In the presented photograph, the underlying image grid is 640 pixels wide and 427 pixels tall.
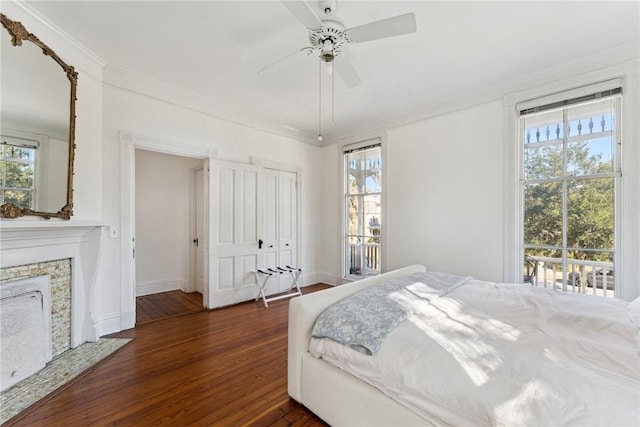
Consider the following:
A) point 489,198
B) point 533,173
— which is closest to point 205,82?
point 489,198

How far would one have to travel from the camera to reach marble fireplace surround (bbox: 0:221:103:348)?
2008 millimetres

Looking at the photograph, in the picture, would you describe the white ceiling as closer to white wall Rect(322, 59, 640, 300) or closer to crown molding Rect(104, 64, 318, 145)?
crown molding Rect(104, 64, 318, 145)

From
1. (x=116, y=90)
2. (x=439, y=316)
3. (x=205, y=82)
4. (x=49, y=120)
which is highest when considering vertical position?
(x=205, y=82)

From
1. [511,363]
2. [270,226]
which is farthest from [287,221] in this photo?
[511,363]

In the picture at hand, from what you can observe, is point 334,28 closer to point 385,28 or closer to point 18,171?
point 385,28

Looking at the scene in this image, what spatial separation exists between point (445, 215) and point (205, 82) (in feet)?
11.4

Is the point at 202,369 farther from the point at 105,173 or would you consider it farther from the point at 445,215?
the point at 445,215

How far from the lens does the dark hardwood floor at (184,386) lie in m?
1.70

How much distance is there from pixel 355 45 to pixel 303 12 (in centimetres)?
94

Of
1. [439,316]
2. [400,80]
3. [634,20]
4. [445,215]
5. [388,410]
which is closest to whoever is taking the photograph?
[388,410]

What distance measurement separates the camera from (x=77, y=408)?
5.84 ft

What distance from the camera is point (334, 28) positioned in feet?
6.39

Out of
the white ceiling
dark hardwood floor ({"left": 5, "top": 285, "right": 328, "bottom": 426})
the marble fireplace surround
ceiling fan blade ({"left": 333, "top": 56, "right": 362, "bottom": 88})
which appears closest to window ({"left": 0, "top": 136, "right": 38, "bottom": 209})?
the marble fireplace surround

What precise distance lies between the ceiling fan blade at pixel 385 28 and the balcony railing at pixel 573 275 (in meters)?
A: 2.84
